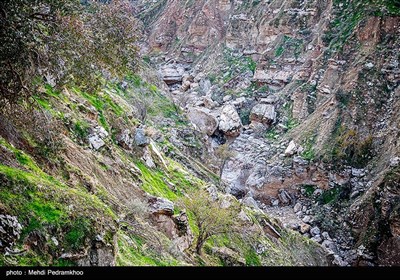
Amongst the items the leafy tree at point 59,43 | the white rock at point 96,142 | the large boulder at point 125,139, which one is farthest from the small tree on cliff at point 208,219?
the leafy tree at point 59,43

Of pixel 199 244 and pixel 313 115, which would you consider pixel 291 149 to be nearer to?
pixel 313 115

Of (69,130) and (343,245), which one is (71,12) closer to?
(69,130)

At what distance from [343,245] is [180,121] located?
63.8ft

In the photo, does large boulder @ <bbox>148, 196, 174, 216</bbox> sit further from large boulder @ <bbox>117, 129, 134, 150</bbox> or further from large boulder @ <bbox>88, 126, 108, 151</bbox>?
large boulder @ <bbox>117, 129, 134, 150</bbox>

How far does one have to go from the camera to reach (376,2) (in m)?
44.4

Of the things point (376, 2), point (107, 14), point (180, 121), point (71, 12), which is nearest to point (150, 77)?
point (180, 121)

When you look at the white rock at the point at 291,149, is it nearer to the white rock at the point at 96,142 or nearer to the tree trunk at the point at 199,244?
the tree trunk at the point at 199,244

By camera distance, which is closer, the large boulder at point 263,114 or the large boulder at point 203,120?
the large boulder at point 203,120

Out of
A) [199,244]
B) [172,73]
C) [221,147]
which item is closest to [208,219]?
[199,244]

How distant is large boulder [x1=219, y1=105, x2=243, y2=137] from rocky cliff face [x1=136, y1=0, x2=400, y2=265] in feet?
0.50

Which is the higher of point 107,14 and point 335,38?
point 107,14

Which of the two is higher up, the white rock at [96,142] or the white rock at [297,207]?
the white rock at [96,142]

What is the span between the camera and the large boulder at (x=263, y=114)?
158ft

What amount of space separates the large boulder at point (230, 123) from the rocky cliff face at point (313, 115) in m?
0.15
